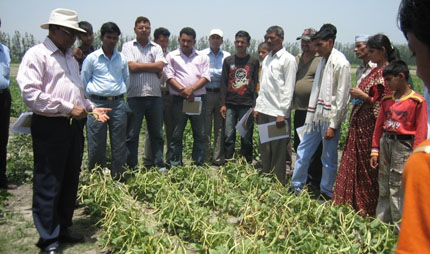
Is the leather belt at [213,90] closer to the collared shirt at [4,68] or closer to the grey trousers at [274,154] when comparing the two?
the grey trousers at [274,154]

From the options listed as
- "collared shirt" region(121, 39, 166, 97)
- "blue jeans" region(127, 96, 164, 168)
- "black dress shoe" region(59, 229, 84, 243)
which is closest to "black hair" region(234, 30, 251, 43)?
"collared shirt" region(121, 39, 166, 97)

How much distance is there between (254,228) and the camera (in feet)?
12.3

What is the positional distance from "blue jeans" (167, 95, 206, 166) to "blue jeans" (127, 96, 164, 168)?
0.25m

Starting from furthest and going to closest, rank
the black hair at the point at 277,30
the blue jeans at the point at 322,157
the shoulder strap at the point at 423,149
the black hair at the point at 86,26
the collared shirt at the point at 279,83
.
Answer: the black hair at the point at 86,26, the black hair at the point at 277,30, the collared shirt at the point at 279,83, the blue jeans at the point at 322,157, the shoulder strap at the point at 423,149

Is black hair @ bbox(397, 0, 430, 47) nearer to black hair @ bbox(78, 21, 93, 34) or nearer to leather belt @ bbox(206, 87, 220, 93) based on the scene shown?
black hair @ bbox(78, 21, 93, 34)

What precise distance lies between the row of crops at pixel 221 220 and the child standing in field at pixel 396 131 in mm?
296

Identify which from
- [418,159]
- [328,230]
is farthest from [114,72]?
[418,159]

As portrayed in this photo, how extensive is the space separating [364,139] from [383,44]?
103cm

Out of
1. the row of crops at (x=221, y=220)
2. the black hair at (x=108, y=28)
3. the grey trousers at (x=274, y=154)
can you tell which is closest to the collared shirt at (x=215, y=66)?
the grey trousers at (x=274, y=154)

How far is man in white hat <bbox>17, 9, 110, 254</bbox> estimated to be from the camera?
122 inches

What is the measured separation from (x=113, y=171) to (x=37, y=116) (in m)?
1.91

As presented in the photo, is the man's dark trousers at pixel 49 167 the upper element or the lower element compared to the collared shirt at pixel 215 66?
lower

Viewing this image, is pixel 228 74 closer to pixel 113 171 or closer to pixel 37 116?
pixel 113 171

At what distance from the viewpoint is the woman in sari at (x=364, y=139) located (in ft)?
12.4
